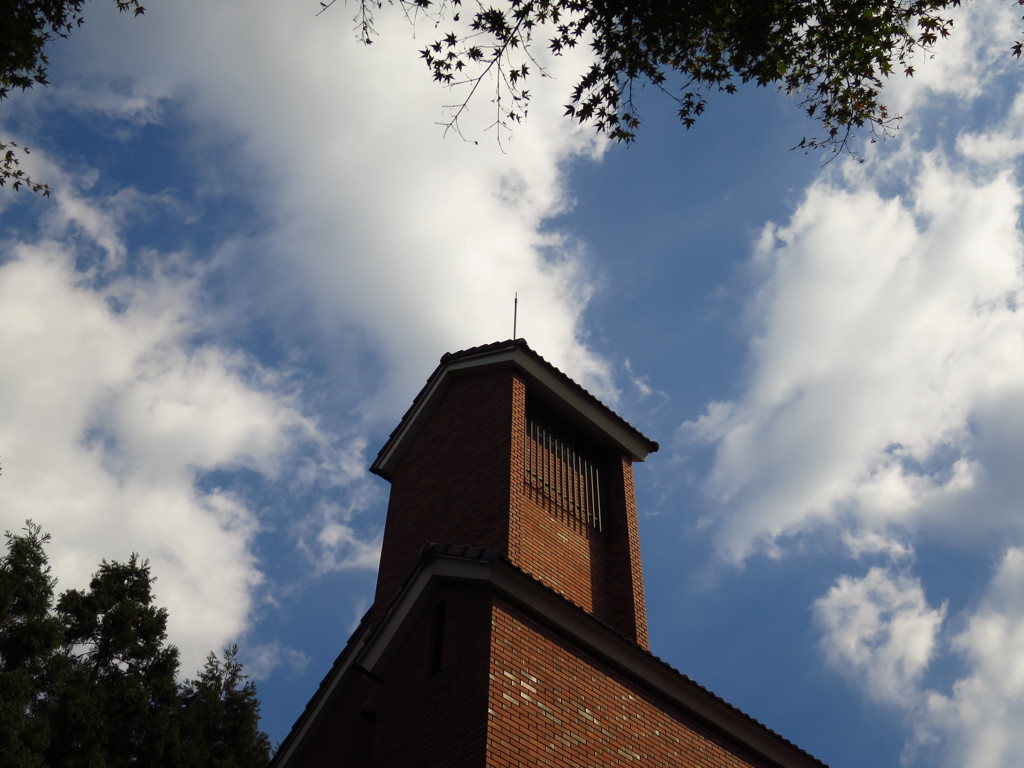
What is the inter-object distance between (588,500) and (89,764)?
46.2 ft

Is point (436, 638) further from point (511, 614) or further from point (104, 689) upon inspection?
point (104, 689)

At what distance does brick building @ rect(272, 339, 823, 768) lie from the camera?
970 cm

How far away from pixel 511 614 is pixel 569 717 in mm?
1301

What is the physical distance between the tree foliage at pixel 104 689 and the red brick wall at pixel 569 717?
1336 centimetres

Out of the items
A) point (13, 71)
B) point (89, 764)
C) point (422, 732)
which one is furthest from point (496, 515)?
point (89, 764)

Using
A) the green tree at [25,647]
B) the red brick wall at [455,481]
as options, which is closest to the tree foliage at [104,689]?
the green tree at [25,647]

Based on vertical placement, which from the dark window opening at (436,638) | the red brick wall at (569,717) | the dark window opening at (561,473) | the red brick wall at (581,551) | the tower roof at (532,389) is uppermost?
the tower roof at (532,389)

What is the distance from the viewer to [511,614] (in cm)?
1022

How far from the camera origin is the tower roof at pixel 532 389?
47.7 feet

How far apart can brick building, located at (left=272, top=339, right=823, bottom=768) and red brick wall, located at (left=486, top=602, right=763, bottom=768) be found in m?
0.02

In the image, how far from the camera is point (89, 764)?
19953 mm

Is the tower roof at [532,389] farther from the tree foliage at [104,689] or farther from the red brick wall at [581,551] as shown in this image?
the tree foliage at [104,689]

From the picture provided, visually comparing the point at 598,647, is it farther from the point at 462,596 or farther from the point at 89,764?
the point at 89,764

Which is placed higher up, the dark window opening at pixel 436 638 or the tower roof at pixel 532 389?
the tower roof at pixel 532 389
